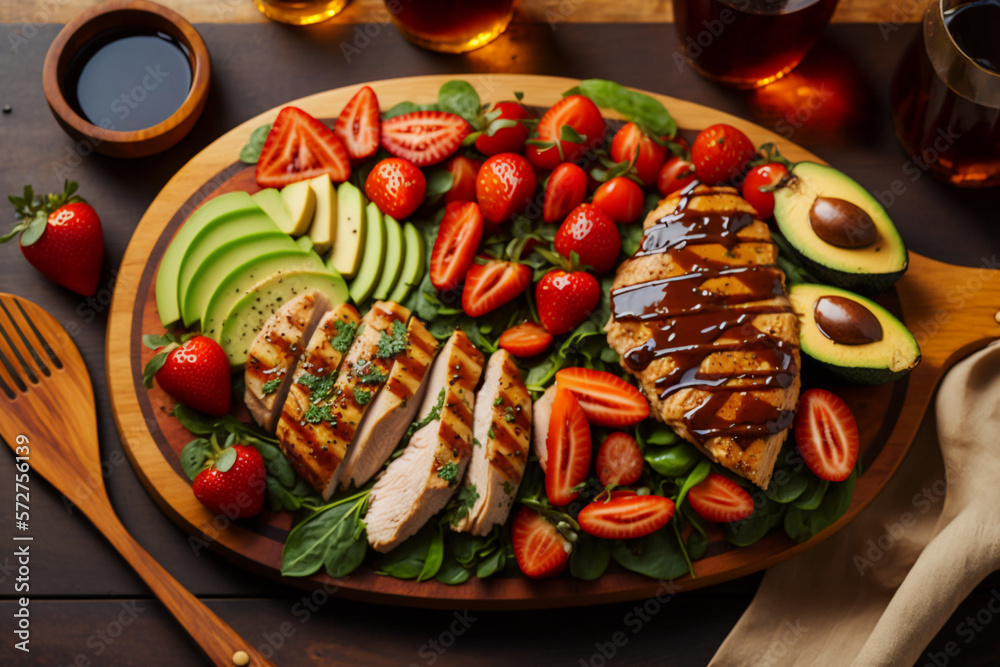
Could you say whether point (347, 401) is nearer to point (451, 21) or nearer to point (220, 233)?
point (220, 233)

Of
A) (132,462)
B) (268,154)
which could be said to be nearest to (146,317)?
(132,462)

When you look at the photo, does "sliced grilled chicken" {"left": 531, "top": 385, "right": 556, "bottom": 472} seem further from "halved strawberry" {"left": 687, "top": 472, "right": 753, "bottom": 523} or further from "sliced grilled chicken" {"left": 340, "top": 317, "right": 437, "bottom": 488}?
"halved strawberry" {"left": 687, "top": 472, "right": 753, "bottom": 523}

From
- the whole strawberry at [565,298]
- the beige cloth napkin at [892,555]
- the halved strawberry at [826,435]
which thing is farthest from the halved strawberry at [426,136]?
the beige cloth napkin at [892,555]

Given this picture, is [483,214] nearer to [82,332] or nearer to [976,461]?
[82,332]

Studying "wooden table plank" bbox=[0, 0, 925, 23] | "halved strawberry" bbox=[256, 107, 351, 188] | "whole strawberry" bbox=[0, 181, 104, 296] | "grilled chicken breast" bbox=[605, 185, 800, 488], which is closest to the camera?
"grilled chicken breast" bbox=[605, 185, 800, 488]

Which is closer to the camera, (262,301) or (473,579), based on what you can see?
(473,579)

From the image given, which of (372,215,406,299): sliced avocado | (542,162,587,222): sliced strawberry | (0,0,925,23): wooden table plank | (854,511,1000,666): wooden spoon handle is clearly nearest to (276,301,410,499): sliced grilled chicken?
(372,215,406,299): sliced avocado

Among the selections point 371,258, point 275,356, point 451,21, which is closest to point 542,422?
point 371,258
